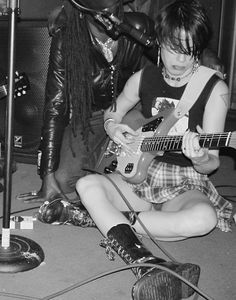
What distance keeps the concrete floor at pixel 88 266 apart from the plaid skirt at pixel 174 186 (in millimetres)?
118

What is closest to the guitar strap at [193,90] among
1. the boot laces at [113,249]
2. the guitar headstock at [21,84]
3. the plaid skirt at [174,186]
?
the plaid skirt at [174,186]

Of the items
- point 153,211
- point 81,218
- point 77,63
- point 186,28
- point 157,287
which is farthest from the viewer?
point 77,63

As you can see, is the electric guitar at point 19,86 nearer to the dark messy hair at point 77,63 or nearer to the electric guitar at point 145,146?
the dark messy hair at point 77,63

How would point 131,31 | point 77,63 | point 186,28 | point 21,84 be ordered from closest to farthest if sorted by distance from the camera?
point 131,31
point 186,28
point 77,63
point 21,84

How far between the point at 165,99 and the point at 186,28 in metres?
0.26

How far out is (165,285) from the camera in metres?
1.21

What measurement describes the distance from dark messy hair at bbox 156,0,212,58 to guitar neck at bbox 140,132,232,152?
26 centimetres

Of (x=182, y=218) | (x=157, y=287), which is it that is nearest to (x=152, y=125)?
(x=182, y=218)

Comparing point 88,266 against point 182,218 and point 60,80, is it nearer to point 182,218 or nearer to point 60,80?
point 182,218

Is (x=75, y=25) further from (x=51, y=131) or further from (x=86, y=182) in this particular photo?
(x=86, y=182)

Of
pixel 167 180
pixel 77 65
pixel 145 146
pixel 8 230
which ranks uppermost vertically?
pixel 77 65

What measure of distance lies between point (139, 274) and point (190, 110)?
54cm

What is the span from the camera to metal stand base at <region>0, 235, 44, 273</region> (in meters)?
1.37

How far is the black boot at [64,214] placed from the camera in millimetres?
1671
